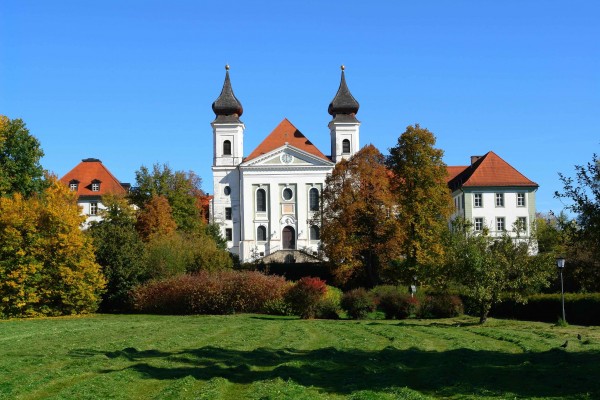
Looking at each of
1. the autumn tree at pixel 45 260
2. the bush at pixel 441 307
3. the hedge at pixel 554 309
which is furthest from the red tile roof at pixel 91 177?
the hedge at pixel 554 309

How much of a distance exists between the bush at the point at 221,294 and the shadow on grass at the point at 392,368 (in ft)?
65.3

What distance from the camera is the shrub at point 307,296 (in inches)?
1304

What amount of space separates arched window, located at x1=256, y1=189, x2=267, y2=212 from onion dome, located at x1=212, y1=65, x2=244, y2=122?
8583 millimetres

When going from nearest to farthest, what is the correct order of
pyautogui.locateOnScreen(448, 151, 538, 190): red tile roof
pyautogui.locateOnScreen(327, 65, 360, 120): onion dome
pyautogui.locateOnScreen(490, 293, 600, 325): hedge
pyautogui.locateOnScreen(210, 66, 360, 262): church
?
pyautogui.locateOnScreen(490, 293, 600, 325): hedge < pyautogui.locateOnScreen(448, 151, 538, 190): red tile roof < pyautogui.locateOnScreen(210, 66, 360, 262): church < pyautogui.locateOnScreen(327, 65, 360, 120): onion dome

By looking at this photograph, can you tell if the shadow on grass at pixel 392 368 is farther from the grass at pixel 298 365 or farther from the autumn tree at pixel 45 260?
the autumn tree at pixel 45 260

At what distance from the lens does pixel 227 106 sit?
78.6 m

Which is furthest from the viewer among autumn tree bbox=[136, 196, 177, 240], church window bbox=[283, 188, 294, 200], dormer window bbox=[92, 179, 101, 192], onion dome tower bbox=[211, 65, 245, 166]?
onion dome tower bbox=[211, 65, 245, 166]

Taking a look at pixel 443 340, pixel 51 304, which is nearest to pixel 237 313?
pixel 51 304

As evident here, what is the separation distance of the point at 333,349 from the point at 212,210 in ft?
200

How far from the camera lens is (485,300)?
28.5 m

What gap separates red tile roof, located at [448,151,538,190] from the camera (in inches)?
2699

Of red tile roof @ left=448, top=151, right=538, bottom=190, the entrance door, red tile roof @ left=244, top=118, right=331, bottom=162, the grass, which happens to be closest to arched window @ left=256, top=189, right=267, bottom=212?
the entrance door

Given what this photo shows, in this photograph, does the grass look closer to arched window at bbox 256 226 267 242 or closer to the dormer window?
arched window at bbox 256 226 267 242

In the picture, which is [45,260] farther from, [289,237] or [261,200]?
[289,237]
